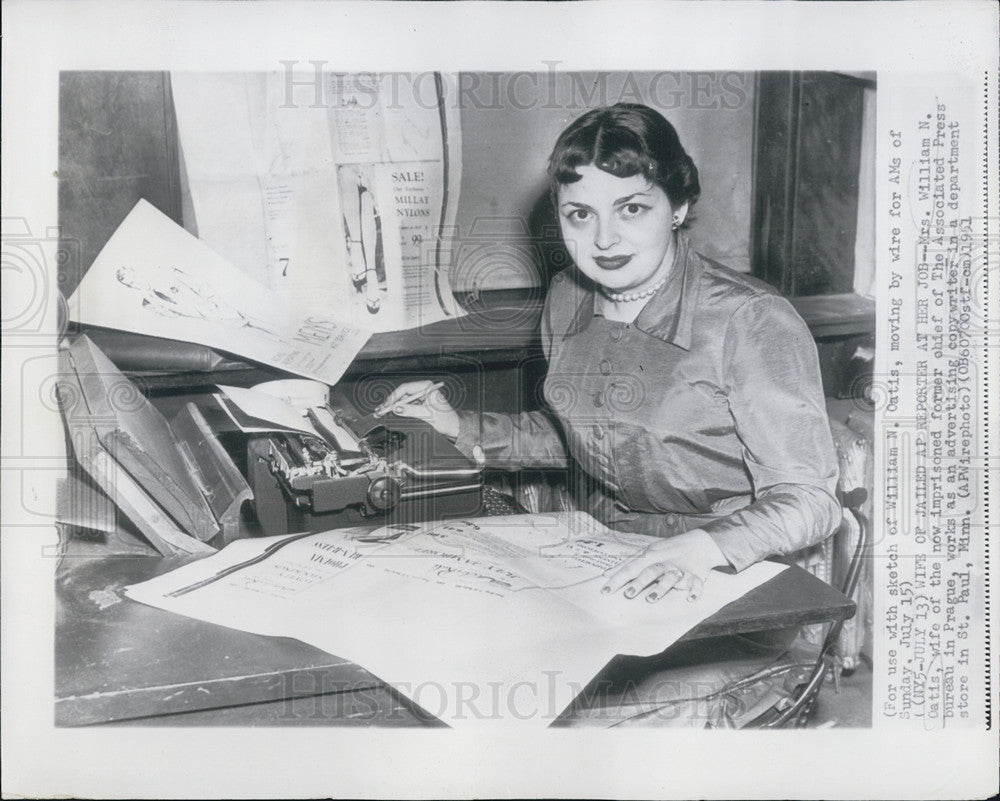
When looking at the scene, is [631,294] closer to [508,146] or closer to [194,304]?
[508,146]

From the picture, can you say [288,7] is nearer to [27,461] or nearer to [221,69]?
[221,69]

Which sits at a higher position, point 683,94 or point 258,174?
point 683,94

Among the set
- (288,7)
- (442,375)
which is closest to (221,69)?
(288,7)

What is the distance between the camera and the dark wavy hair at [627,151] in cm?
124

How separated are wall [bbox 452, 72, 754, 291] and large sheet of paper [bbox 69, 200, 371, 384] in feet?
0.68

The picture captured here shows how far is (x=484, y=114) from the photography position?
1281 millimetres

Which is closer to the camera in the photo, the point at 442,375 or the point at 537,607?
the point at 537,607

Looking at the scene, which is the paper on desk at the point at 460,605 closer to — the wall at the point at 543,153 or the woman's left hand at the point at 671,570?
the woman's left hand at the point at 671,570

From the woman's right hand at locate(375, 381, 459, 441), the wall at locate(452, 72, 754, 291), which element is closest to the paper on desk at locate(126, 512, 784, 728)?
the woman's right hand at locate(375, 381, 459, 441)

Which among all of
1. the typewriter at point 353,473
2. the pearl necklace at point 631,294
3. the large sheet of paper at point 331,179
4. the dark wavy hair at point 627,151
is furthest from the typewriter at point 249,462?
the dark wavy hair at point 627,151

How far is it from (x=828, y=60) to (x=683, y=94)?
192mm

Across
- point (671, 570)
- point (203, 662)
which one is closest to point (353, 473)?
point (203, 662)

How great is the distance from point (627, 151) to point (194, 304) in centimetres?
59

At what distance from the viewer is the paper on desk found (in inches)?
45.8
